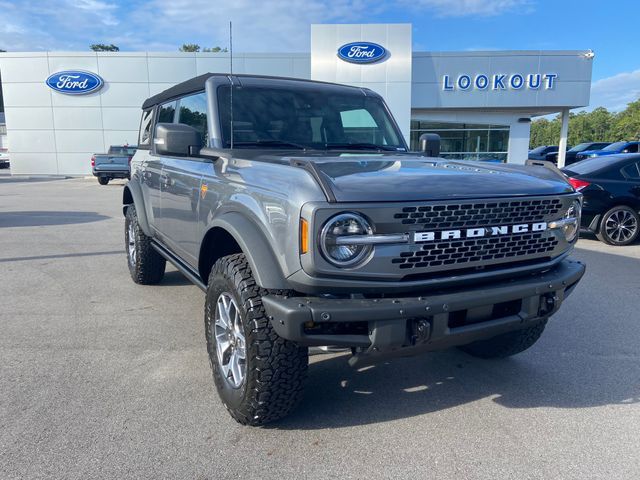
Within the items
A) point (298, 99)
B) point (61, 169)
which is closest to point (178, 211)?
point (298, 99)

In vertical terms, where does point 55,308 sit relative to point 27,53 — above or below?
Result: below

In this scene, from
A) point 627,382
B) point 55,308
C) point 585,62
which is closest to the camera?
point 627,382

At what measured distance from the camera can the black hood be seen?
7.80 feet

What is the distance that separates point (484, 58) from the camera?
23.3 meters

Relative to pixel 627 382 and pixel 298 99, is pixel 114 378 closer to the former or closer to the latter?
pixel 298 99

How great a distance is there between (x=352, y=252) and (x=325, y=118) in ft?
6.39

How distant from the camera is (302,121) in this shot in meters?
3.88

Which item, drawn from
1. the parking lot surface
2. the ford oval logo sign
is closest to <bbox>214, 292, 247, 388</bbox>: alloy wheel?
the parking lot surface

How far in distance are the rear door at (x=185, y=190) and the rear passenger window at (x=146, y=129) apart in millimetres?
1125

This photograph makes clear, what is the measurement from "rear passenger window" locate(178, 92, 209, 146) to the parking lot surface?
5.62 ft

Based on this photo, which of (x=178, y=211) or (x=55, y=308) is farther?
(x=55, y=308)

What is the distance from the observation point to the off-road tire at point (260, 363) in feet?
8.34

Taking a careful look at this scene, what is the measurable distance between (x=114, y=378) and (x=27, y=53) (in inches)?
1115

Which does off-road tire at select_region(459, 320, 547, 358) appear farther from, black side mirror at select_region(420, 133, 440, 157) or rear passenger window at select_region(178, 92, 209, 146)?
rear passenger window at select_region(178, 92, 209, 146)
